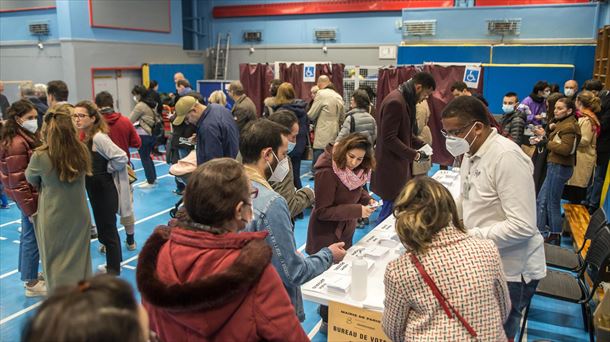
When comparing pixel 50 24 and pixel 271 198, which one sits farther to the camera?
pixel 50 24

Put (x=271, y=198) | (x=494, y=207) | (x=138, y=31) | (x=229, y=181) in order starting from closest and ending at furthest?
(x=229, y=181)
(x=271, y=198)
(x=494, y=207)
(x=138, y=31)

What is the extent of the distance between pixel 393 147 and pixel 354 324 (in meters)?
2.28

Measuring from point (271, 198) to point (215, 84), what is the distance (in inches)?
489

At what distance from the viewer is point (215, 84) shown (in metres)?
13.9

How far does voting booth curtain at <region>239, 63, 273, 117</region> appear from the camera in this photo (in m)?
10.6

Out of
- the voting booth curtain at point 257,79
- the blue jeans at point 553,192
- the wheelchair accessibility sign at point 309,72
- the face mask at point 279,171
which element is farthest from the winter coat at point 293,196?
the voting booth curtain at point 257,79

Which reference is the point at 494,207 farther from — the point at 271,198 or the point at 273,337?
the point at 273,337

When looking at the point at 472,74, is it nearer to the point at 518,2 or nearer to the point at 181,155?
the point at 518,2

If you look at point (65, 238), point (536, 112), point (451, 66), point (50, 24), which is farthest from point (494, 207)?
point (50, 24)

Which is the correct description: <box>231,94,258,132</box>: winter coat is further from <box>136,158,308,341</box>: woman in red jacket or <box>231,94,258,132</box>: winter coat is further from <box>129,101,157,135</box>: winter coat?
<box>136,158,308,341</box>: woman in red jacket

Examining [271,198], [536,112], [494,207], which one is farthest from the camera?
[536,112]

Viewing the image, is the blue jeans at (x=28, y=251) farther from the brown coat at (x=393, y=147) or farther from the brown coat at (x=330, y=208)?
the brown coat at (x=393, y=147)

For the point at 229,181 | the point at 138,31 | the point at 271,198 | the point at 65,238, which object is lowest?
the point at 65,238

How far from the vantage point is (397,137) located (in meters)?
4.50
